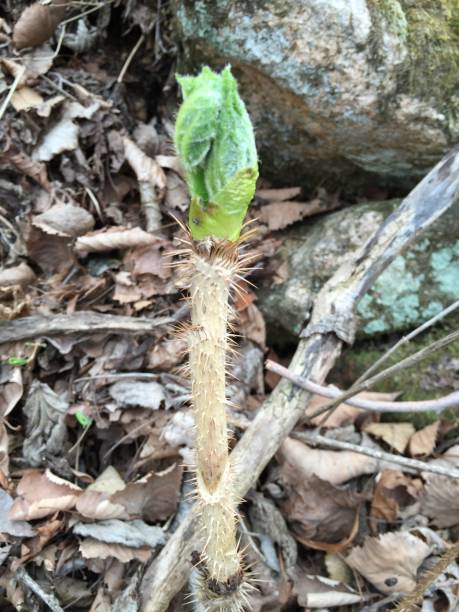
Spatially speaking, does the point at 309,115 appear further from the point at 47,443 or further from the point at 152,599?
the point at 152,599

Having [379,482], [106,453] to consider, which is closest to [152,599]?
[106,453]

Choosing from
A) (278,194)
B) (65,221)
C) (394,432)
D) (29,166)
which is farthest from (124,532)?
(278,194)

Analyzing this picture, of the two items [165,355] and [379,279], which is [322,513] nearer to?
[165,355]

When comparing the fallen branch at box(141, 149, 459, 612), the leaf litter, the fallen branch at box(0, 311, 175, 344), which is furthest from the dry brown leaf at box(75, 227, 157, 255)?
the fallen branch at box(141, 149, 459, 612)

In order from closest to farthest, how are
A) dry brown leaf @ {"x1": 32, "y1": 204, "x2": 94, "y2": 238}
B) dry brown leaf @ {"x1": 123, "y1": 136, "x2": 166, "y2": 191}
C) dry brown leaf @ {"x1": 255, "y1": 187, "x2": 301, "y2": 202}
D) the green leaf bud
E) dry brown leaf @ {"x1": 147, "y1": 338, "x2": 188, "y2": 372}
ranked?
the green leaf bud < dry brown leaf @ {"x1": 147, "y1": 338, "x2": 188, "y2": 372} < dry brown leaf @ {"x1": 32, "y1": 204, "x2": 94, "y2": 238} < dry brown leaf @ {"x1": 123, "y1": 136, "x2": 166, "y2": 191} < dry brown leaf @ {"x1": 255, "y1": 187, "x2": 301, "y2": 202}

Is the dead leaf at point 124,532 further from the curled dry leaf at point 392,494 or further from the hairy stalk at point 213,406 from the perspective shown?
the curled dry leaf at point 392,494

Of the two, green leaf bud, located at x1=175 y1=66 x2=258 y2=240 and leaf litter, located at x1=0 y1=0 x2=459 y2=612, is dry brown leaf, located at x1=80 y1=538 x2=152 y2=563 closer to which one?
leaf litter, located at x1=0 y1=0 x2=459 y2=612
